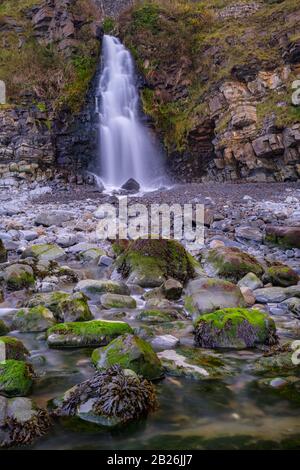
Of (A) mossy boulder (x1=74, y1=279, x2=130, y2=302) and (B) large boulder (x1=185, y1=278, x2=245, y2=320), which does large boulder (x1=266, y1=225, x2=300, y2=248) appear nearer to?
(B) large boulder (x1=185, y1=278, x2=245, y2=320)

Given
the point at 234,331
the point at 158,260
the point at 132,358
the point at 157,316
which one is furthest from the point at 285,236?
the point at 132,358

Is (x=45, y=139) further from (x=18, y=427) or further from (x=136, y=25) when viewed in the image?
(x=18, y=427)

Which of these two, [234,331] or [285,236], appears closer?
[234,331]

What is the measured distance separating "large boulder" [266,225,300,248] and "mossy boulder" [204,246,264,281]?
7.24 ft

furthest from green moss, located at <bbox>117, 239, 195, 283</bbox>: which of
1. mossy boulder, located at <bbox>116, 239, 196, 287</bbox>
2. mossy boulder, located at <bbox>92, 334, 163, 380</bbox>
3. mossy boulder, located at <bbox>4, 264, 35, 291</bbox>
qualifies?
mossy boulder, located at <bbox>92, 334, 163, 380</bbox>

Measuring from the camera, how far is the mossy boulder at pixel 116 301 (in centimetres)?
657

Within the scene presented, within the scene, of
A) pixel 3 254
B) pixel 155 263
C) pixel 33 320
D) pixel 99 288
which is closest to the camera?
pixel 33 320

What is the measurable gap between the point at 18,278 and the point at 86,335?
10.1 ft

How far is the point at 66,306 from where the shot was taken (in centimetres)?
580

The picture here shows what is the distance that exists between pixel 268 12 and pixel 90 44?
11.8m

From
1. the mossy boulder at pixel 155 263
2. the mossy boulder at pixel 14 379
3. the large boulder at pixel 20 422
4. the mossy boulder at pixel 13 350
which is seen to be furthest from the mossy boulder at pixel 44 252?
the large boulder at pixel 20 422

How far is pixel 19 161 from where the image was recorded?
24.5 metres

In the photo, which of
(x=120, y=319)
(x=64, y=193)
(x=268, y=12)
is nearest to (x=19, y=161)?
(x=64, y=193)

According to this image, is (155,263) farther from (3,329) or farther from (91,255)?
(3,329)
